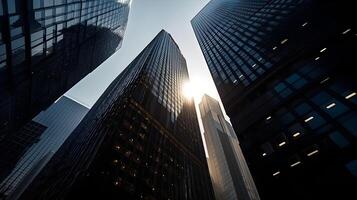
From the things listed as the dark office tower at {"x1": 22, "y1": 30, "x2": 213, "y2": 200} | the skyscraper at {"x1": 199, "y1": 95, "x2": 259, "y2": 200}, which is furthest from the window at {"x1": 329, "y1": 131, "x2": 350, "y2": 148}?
the skyscraper at {"x1": 199, "y1": 95, "x2": 259, "y2": 200}

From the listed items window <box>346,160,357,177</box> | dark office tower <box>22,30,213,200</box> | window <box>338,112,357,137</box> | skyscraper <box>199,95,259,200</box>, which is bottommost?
skyscraper <box>199,95,259,200</box>

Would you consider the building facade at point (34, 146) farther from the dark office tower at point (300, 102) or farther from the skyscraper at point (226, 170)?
the dark office tower at point (300, 102)

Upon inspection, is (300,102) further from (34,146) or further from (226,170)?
(34,146)

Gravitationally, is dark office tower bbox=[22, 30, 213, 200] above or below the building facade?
above

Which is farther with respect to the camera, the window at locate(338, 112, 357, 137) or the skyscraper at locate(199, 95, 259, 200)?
the skyscraper at locate(199, 95, 259, 200)

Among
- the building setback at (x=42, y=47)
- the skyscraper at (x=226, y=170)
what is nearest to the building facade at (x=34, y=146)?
the building setback at (x=42, y=47)

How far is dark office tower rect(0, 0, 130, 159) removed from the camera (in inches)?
1109

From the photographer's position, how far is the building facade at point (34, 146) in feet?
413

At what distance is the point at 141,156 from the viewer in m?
49.3

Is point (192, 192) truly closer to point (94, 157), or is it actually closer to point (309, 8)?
point (94, 157)

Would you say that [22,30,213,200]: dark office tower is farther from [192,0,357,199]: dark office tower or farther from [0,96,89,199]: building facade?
[0,96,89,199]: building facade

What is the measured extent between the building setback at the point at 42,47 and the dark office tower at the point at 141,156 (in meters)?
17.4

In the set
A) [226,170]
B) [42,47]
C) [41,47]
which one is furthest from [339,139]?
[226,170]

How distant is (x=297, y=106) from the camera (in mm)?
28984
